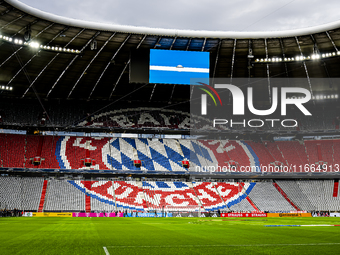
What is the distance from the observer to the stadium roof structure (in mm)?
32844

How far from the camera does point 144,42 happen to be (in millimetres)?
37688

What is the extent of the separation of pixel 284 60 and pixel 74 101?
107ft

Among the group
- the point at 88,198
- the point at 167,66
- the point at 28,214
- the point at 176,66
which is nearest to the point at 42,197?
the point at 28,214

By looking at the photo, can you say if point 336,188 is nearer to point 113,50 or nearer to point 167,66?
point 167,66

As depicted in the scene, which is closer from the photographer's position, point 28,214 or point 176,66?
point 176,66

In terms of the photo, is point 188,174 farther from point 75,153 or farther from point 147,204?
point 75,153

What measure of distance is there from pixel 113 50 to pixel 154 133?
22425 millimetres

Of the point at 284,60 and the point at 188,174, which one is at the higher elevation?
the point at 284,60

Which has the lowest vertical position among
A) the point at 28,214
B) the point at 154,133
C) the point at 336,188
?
the point at 28,214

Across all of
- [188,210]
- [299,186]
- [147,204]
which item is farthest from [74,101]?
[299,186]

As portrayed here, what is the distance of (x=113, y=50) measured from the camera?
38969 mm

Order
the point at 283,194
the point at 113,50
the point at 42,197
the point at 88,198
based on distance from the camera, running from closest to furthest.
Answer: the point at 113,50 → the point at 42,197 → the point at 88,198 → the point at 283,194

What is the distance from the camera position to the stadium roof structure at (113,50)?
32.8 m

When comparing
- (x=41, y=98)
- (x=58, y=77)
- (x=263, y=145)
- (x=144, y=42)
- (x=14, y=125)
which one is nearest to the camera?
(x=144, y=42)
